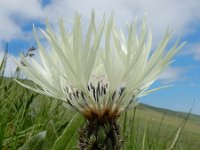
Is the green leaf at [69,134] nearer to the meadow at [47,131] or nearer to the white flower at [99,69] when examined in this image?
the meadow at [47,131]

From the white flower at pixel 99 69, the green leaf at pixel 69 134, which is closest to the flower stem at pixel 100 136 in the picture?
the white flower at pixel 99 69

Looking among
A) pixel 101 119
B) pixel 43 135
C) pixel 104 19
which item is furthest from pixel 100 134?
pixel 43 135

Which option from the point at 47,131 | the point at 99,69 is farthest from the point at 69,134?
the point at 47,131

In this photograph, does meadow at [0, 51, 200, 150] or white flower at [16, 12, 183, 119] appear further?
→ meadow at [0, 51, 200, 150]

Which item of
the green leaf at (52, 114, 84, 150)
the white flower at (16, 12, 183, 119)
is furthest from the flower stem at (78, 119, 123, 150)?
the green leaf at (52, 114, 84, 150)

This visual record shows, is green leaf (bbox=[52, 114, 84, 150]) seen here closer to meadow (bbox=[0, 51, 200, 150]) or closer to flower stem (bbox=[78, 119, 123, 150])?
meadow (bbox=[0, 51, 200, 150])

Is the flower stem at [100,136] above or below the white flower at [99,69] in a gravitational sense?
below

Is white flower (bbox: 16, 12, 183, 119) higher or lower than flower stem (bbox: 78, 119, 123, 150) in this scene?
higher

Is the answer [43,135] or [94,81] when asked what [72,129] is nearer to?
[43,135]

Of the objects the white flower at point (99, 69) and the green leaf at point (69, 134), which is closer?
the white flower at point (99, 69)
